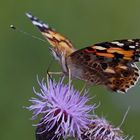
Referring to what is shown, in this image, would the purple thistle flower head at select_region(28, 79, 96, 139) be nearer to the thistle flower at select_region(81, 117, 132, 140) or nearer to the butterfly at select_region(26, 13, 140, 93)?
the thistle flower at select_region(81, 117, 132, 140)

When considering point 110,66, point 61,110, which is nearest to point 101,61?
point 110,66

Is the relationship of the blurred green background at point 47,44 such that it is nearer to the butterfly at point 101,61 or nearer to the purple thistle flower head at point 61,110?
the butterfly at point 101,61

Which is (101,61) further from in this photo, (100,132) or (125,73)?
(100,132)

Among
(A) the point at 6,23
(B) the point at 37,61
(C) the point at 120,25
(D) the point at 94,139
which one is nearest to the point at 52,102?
(D) the point at 94,139

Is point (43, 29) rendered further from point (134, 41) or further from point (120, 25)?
point (120, 25)

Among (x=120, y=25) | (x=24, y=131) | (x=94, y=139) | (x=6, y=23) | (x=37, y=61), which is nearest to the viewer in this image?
(x=94, y=139)

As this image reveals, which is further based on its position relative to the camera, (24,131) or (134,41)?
(24,131)

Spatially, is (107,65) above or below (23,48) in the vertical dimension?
below
